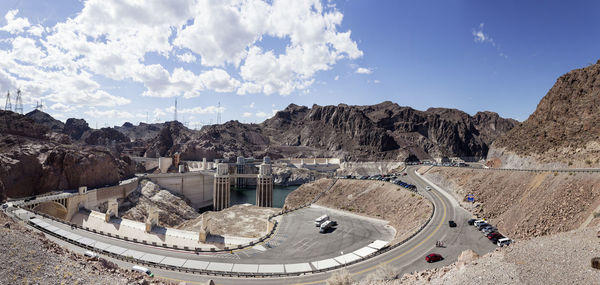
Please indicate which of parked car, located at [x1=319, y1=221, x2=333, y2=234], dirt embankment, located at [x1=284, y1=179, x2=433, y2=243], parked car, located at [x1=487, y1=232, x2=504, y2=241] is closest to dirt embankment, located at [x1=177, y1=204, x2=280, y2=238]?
dirt embankment, located at [x1=284, y1=179, x2=433, y2=243]

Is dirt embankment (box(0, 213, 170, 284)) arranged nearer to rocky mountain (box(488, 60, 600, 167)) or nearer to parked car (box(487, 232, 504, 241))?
parked car (box(487, 232, 504, 241))

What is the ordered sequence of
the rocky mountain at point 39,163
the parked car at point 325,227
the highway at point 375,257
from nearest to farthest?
the highway at point 375,257 → the parked car at point 325,227 → the rocky mountain at point 39,163

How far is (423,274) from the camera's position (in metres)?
18.9

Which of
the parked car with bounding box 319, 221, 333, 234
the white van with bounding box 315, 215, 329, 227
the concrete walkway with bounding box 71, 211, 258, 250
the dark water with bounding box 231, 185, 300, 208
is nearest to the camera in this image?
the concrete walkway with bounding box 71, 211, 258, 250

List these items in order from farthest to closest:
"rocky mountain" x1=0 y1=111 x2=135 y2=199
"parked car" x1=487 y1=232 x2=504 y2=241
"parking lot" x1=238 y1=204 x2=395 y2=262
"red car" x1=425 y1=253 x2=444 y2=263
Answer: "rocky mountain" x1=0 y1=111 x2=135 y2=199 → "parking lot" x1=238 y1=204 x2=395 y2=262 → "parked car" x1=487 y1=232 x2=504 y2=241 → "red car" x1=425 y1=253 x2=444 y2=263

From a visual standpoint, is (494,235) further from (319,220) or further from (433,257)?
(319,220)

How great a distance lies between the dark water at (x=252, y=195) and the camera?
107 metres

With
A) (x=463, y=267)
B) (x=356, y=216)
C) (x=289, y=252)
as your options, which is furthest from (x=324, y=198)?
(x=463, y=267)

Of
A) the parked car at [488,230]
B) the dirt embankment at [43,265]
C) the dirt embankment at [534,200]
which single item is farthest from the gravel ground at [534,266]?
the dirt embankment at [43,265]

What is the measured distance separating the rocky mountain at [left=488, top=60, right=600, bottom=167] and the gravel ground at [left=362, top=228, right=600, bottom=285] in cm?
3746

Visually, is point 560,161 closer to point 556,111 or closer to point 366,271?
point 556,111

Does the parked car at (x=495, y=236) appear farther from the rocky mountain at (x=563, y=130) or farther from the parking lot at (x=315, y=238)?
the rocky mountain at (x=563, y=130)

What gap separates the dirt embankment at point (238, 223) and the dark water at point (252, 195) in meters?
36.1

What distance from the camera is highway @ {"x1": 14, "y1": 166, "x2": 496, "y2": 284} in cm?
2539
